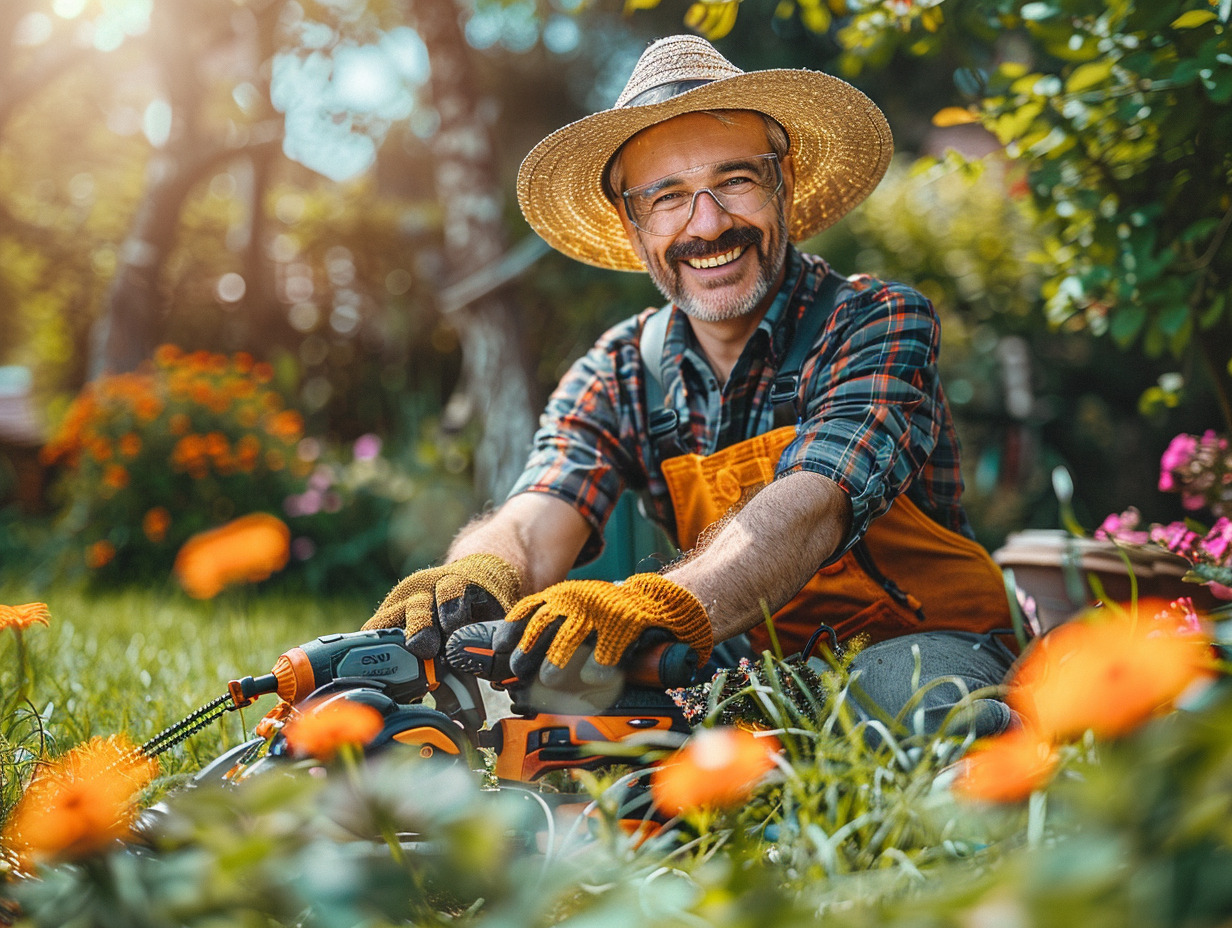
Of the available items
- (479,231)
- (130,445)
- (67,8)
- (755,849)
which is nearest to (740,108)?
(755,849)

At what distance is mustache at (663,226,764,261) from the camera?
7.30 ft

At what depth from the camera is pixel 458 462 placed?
5805 mm

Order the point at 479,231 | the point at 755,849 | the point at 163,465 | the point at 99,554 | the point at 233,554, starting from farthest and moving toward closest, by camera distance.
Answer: the point at 479,231, the point at 163,465, the point at 99,554, the point at 233,554, the point at 755,849

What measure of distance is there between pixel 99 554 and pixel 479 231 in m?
2.66

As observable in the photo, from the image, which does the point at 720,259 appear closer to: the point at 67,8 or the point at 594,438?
the point at 594,438

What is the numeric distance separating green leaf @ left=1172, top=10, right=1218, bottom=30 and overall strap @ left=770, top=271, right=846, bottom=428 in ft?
2.93

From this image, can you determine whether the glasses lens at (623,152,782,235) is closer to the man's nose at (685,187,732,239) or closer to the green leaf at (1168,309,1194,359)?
the man's nose at (685,187,732,239)

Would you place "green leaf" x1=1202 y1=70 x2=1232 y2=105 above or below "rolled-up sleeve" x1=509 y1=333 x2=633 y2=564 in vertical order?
above

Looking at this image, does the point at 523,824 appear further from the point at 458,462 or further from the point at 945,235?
the point at 945,235

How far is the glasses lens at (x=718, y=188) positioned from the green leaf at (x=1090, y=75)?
759mm

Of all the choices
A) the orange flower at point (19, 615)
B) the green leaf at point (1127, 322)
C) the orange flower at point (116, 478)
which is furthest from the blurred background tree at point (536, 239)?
the orange flower at point (19, 615)

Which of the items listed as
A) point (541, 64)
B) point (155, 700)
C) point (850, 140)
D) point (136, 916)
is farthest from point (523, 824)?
point (541, 64)

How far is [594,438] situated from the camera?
245 centimetres

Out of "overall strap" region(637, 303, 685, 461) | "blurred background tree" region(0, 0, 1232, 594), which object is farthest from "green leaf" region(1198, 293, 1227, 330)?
"overall strap" region(637, 303, 685, 461)
